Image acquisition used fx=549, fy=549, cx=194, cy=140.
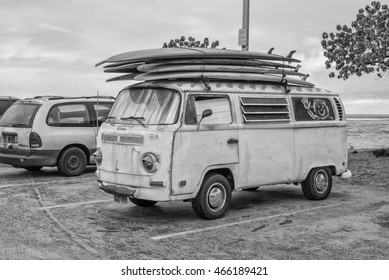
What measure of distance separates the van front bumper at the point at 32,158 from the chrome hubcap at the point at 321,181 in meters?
6.27

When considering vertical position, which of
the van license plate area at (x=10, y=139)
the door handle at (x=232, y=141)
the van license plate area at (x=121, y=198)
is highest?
the door handle at (x=232, y=141)

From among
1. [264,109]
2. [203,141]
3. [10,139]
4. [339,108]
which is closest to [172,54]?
[203,141]

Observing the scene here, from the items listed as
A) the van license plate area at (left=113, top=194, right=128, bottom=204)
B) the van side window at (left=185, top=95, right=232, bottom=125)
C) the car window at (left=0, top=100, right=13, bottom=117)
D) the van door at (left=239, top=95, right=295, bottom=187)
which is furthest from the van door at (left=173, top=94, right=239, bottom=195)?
the car window at (left=0, top=100, right=13, bottom=117)

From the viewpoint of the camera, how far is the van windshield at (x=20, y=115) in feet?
42.5

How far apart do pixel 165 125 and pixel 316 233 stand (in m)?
2.63

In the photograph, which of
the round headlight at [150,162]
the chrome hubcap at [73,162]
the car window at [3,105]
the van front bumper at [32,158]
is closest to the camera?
the round headlight at [150,162]

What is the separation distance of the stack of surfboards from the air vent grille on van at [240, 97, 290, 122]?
0.35 m

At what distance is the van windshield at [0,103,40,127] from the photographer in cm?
1296

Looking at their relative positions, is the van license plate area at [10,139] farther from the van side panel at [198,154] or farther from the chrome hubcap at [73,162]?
the van side panel at [198,154]

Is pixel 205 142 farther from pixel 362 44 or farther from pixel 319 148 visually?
pixel 362 44

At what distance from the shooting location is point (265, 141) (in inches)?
364

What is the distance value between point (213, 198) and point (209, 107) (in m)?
1.41

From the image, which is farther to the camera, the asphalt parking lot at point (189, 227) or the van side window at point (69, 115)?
the van side window at point (69, 115)

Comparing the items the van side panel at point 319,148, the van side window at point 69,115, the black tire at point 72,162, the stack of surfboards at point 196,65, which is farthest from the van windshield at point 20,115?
the van side panel at point 319,148
